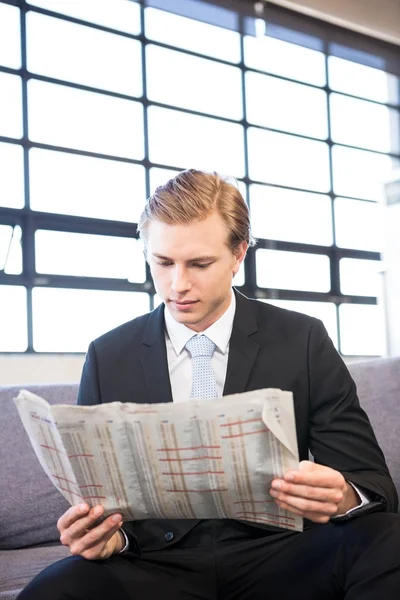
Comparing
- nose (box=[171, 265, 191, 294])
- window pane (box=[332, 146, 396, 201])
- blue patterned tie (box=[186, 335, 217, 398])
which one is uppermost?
window pane (box=[332, 146, 396, 201])

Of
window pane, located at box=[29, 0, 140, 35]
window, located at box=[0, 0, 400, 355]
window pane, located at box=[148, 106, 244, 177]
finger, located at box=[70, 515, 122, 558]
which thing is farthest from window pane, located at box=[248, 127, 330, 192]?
finger, located at box=[70, 515, 122, 558]

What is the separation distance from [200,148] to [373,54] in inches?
56.6

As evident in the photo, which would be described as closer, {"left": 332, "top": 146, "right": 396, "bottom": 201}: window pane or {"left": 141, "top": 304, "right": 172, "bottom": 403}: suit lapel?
{"left": 141, "top": 304, "right": 172, "bottom": 403}: suit lapel

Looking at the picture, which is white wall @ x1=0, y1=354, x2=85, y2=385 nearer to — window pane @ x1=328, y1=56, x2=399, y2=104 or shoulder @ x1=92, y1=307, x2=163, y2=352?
shoulder @ x1=92, y1=307, x2=163, y2=352

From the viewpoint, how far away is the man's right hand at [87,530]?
48.9 inches

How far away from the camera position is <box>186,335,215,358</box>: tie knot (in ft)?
5.06

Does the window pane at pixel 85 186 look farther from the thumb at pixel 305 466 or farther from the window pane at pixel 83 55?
the thumb at pixel 305 466

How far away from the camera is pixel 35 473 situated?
2010 mm

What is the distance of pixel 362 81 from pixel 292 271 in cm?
153

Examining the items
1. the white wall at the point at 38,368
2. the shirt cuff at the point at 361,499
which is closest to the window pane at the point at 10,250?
the white wall at the point at 38,368

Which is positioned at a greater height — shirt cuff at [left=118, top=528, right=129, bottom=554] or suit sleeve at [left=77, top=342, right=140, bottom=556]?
suit sleeve at [left=77, top=342, right=140, bottom=556]

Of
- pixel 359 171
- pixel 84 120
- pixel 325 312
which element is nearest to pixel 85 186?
pixel 84 120

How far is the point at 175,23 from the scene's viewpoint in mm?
4566

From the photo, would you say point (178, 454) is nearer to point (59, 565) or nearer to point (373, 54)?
point (59, 565)
